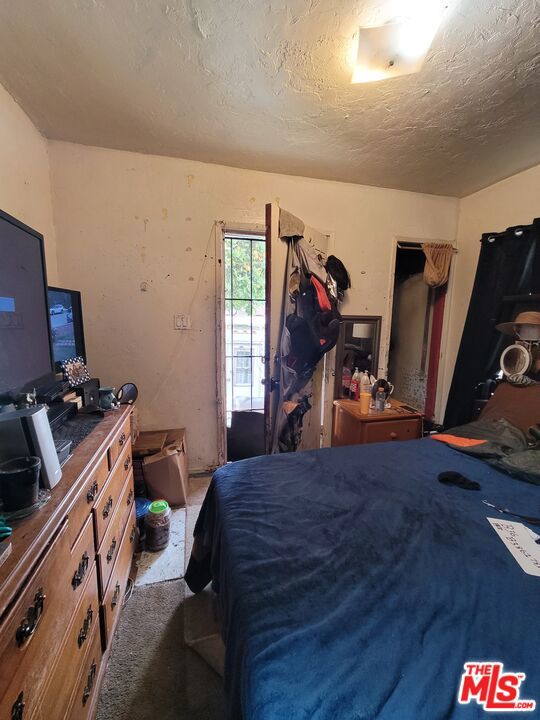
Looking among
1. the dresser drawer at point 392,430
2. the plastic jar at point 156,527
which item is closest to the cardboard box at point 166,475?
the plastic jar at point 156,527

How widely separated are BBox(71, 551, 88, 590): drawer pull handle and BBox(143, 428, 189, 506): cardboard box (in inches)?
43.9

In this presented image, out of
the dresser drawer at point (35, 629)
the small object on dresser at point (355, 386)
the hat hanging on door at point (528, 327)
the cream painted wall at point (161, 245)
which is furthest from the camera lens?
the small object on dresser at point (355, 386)

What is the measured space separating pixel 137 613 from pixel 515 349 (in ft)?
9.25

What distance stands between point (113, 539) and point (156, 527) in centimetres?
57

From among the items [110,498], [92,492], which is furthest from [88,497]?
[110,498]

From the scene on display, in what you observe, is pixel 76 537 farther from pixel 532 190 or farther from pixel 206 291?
pixel 532 190

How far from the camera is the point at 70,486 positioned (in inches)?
32.8

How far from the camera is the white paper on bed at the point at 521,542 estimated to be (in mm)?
871

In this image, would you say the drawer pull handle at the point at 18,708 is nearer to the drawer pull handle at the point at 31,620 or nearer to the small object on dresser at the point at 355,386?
the drawer pull handle at the point at 31,620

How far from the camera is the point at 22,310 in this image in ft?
3.71

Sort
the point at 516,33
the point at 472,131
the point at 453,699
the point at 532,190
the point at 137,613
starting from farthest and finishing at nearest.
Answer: the point at 532,190 < the point at 472,131 < the point at 137,613 < the point at 516,33 < the point at 453,699

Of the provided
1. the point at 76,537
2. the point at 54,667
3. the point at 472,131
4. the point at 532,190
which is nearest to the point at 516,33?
the point at 472,131

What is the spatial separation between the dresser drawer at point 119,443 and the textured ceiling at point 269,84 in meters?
1.76

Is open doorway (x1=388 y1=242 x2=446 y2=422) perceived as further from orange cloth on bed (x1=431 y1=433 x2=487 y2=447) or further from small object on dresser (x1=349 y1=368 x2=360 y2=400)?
orange cloth on bed (x1=431 y1=433 x2=487 y2=447)
